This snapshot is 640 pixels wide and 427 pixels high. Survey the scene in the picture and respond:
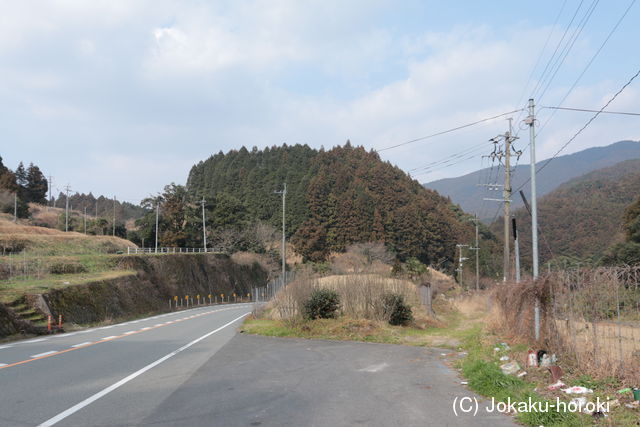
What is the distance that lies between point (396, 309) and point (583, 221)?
47.4m

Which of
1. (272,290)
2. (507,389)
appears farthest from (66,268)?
(507,389)

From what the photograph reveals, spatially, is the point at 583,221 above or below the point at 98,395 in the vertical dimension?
above

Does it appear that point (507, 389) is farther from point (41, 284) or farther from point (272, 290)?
point (41, 284)

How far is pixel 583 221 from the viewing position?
5819 centimetres

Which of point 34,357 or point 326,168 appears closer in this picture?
point 34,357

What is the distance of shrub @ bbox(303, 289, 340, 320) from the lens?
1917 centimetres

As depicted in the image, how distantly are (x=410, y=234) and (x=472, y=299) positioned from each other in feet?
129

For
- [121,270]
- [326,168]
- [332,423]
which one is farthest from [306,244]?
[332,423]

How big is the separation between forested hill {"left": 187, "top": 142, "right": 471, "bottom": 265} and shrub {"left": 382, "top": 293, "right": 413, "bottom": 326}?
53.7 meters

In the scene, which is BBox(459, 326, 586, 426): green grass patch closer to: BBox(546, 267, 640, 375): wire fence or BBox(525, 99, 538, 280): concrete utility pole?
BBox(546, 267, 640, 375): wire fence

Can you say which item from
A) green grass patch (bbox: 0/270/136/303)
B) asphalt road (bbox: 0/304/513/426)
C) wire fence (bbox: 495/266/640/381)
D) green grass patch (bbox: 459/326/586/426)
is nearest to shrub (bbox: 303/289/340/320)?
asphalt road (bbox: 0/304/513/426)

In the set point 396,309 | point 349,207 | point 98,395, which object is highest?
point 349,207

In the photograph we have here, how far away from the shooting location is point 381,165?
89.1m

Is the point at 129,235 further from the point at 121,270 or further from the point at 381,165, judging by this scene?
the point at 381,165
